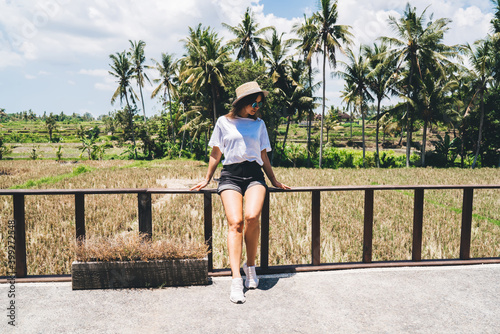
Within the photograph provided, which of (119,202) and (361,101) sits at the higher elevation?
(361,101)

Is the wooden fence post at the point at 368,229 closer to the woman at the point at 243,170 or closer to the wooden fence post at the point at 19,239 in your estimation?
the woman at the point at 243,170

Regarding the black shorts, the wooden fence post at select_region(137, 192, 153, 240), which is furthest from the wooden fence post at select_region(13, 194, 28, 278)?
the black shorts

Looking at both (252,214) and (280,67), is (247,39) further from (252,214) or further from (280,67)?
(252,214)

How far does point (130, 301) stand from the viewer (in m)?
2.87

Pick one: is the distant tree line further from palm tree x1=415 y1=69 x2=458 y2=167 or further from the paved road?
the paved road

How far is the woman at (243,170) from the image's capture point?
10.4ft

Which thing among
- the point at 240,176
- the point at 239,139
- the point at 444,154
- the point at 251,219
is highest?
the point at 239,139

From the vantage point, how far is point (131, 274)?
3102 millimetres

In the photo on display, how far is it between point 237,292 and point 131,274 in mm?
912

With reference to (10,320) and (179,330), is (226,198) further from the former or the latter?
Answer: (10,320)

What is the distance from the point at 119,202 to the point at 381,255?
724cm

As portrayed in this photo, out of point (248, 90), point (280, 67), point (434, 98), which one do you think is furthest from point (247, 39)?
point (248, 90)

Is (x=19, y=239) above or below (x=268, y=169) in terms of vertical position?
below

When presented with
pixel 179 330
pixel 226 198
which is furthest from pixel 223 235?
pixel 179 330
